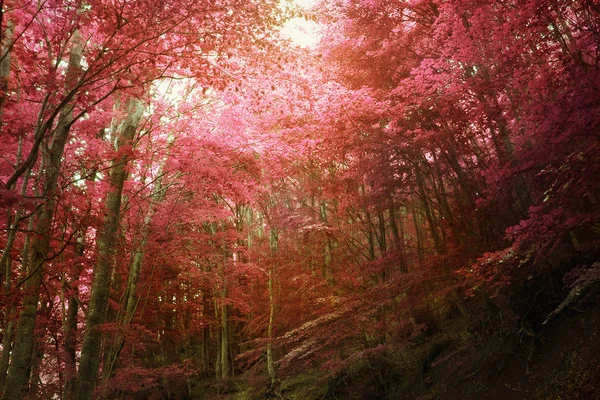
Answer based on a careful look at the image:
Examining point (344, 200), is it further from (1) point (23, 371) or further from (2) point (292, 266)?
(1) point (23, 371)

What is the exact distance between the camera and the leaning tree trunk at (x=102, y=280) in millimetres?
5191

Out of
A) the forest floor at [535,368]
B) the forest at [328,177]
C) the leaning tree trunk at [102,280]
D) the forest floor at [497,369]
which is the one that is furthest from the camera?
the leaning tree trunk at [102,280]

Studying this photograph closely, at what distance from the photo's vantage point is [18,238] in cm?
668

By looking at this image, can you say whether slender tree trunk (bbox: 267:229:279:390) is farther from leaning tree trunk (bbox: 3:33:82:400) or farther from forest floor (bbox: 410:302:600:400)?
leaning tree trunk (bbox: 3:33:82:400)

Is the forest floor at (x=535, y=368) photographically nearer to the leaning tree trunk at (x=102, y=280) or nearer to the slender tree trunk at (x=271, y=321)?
the slender tree trunk at (x=271, y=321)

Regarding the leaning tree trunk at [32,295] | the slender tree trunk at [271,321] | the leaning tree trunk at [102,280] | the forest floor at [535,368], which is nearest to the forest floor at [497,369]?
the forest floor at [535,368]

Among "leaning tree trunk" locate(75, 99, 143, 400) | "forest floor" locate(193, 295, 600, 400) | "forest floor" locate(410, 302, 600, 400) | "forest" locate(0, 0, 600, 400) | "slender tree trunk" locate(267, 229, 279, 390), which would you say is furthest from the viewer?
"slender tree trunk" locate(267, 229, 279, 390)

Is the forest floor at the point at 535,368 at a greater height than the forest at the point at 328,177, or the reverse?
the forest at the point at 328,177

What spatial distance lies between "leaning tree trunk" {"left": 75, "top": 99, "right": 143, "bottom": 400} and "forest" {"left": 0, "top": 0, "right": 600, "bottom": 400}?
3 cm

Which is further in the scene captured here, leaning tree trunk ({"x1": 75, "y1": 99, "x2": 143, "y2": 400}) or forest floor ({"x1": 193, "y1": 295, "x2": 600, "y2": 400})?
leaning tree trunk ({"x1": 75, "y1": 99, "x2": 143, "y2": 400})

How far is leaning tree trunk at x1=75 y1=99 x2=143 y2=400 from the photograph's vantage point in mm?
5191

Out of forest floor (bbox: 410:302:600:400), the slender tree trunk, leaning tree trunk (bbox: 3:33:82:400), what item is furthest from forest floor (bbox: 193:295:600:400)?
leaning tree trunk (bbox: 3:33:82:400)

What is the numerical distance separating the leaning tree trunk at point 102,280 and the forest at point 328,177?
1.2 inches

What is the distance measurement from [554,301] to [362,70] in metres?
7.95
